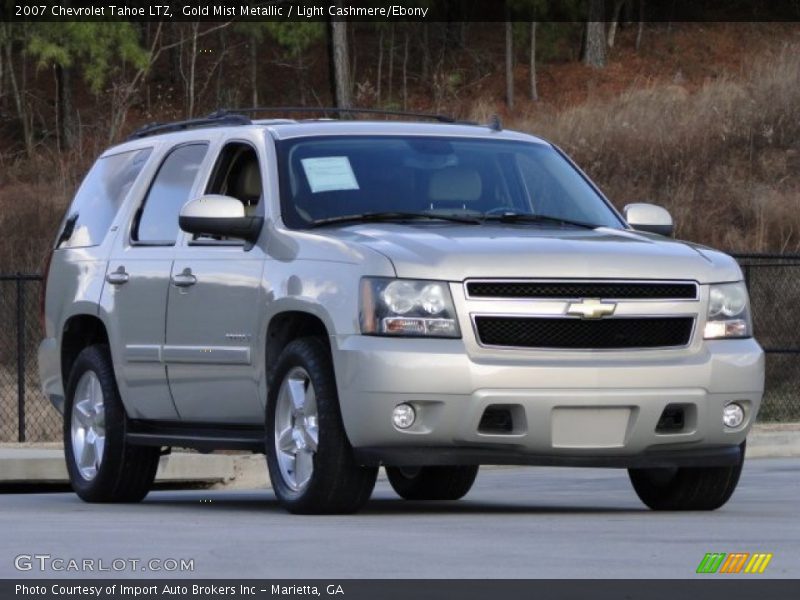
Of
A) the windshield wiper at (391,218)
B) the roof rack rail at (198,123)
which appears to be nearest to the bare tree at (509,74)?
the roof rack rail at (198,123)

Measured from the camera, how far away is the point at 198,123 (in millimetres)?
12531

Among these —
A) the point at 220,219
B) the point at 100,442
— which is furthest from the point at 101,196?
the point at 220,219

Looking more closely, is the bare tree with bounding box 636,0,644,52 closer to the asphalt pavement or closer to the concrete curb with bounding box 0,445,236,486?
the concrete curb with bounding box 0,445,236,486

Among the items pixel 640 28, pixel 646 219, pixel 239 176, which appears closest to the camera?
pixel 646 219

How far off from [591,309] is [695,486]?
153 centimetres

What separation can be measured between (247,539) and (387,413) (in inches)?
50.7

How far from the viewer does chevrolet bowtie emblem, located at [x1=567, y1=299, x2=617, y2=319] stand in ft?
32.8

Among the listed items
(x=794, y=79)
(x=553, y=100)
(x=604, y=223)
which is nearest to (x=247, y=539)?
(x=604, y=223)

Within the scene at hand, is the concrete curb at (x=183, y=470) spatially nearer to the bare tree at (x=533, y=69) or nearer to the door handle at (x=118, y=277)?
the door handle at (x=118, y=277)

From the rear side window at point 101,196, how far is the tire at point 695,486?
3.53 m

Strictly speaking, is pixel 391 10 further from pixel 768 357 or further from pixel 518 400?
pixel 518 400

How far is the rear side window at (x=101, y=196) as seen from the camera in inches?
502

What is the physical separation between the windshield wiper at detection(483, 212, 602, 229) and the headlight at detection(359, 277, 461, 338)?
1.18 meters

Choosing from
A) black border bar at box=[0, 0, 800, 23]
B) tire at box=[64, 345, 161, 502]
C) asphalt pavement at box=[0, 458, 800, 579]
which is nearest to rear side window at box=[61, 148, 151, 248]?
tire at box=[64, 345, 161, 502]
